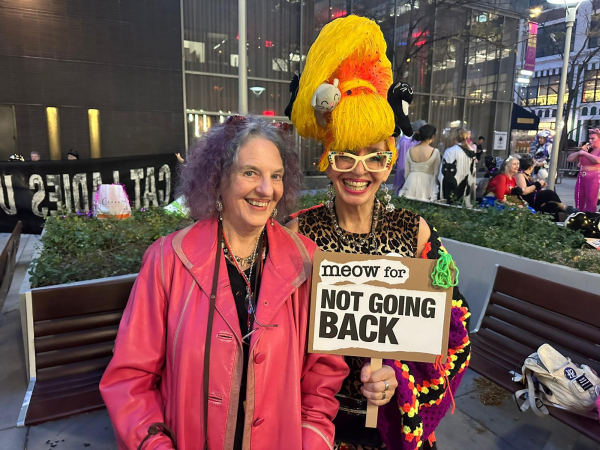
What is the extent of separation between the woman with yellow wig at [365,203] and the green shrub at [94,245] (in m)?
2.03

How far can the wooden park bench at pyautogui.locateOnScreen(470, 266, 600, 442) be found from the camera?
2.84 metres

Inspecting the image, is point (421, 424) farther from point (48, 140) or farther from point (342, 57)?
point (48, 140)

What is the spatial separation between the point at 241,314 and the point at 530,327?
2.58 meters

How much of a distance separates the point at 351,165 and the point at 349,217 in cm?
26

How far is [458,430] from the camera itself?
296 centimetres

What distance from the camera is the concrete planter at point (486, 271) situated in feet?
11.7

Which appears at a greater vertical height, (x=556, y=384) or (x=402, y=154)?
(x=402, y=154)

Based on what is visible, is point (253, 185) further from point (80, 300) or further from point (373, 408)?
point (80, 300)

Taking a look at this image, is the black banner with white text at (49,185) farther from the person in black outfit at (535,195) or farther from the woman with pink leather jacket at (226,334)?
the person in black outfit at (535,195)

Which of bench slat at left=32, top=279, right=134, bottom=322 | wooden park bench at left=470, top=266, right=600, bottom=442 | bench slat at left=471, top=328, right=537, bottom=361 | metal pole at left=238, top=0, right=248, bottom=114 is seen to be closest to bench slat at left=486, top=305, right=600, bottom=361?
wooden park bench at left=470, top=266, right=600, bottom=442

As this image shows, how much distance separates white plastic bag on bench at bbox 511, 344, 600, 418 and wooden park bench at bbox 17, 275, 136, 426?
2639 millimetres

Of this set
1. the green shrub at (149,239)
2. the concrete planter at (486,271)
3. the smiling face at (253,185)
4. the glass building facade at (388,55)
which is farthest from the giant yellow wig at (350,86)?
the glass building facade at (388,55)

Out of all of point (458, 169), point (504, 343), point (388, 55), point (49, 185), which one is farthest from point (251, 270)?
point (388, 55)

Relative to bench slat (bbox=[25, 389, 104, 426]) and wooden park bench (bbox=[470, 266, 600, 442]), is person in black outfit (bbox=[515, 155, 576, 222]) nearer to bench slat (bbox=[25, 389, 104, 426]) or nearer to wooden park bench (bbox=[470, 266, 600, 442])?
wooden park bench (bbox=[470, 266, 600, 442])
